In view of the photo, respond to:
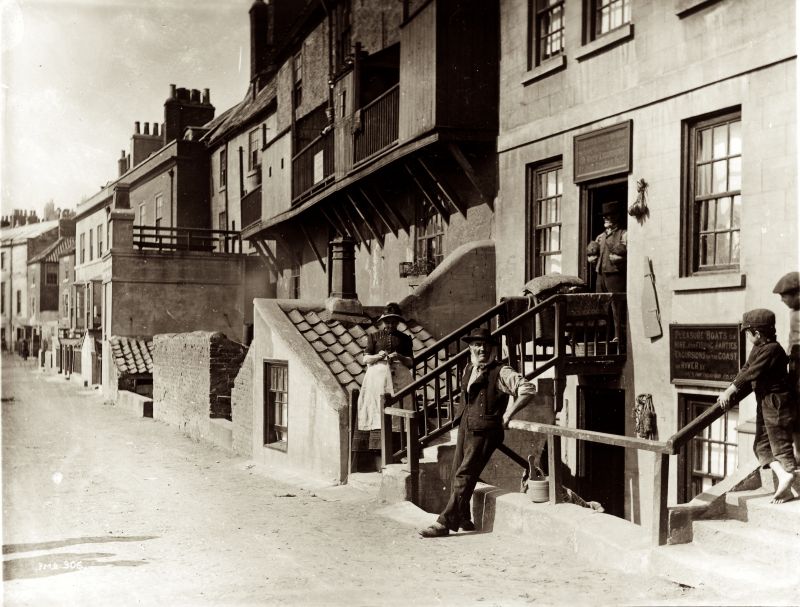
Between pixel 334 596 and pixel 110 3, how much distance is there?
678 cm

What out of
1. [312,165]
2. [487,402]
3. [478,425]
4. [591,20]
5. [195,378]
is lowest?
[195,378]

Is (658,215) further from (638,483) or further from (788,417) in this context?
(788,417)

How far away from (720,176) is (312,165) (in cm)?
1291

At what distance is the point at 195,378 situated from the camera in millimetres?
19812

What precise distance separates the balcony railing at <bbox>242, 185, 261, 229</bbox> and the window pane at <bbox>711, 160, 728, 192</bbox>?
18656 millimetres

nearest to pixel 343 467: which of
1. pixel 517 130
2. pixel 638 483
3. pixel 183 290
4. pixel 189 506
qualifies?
Answer: pixel 189 506

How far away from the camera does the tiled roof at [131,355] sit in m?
27.9

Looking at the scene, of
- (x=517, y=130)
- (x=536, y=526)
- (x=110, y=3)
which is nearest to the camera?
(x=536, y=526)

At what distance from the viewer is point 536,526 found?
841 centimetres

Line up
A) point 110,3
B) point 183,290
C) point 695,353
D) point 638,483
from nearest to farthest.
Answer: point 110,3
point 695,353
point 638,483
point 183,290

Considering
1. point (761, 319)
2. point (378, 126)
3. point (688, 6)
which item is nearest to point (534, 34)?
point (688, 6)

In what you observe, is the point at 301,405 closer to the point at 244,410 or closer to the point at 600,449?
the point at 244,410

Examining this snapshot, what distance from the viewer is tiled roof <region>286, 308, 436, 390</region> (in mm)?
13125

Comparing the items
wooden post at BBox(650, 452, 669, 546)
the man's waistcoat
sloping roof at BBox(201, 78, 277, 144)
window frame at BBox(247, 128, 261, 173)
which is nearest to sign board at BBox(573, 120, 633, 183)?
the man's waistcoat
